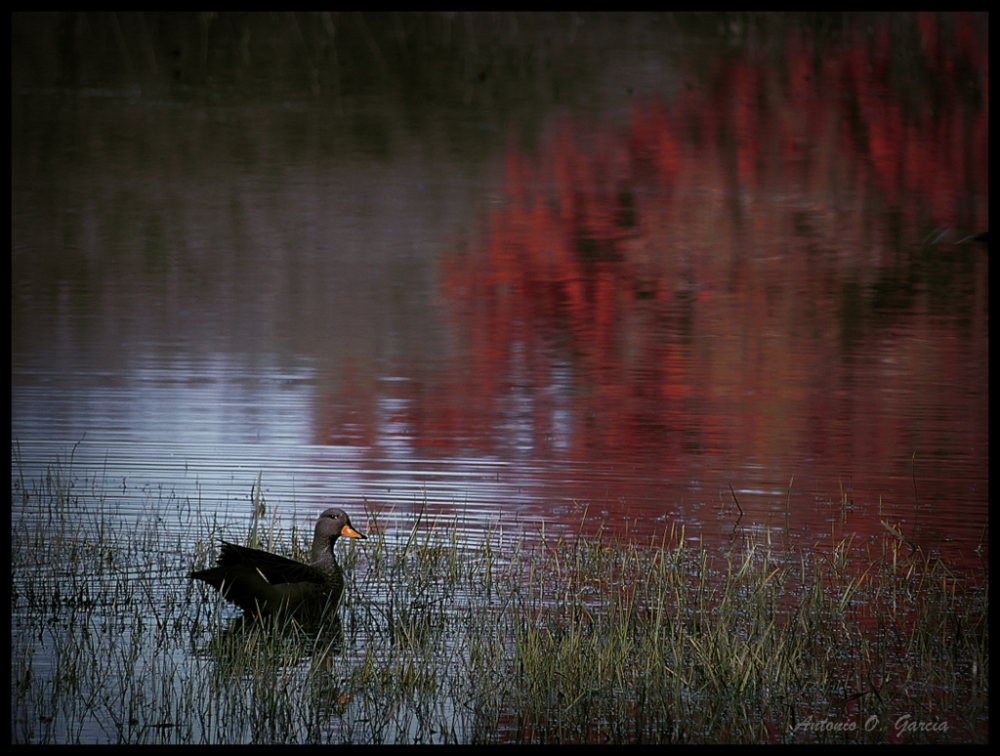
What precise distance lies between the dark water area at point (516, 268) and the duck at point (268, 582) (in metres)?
1.03

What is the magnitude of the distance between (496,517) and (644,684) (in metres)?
1.87

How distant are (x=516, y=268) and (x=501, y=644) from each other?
700 cm

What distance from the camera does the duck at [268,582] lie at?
17.8 feet

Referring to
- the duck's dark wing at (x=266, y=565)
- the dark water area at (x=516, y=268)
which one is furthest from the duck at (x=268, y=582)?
the dark water area at (x=516, y=268)

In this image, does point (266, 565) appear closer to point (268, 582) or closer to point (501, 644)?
point (268, 582)

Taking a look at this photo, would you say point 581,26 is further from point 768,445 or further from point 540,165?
point 768,445

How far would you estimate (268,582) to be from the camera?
5473mm

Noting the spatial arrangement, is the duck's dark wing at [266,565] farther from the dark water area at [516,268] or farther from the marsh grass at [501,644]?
the dark water area at [516,268]

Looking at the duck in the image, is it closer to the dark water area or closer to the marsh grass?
the marsh grass

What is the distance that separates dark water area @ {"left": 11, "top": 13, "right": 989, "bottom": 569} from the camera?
732 centimetres

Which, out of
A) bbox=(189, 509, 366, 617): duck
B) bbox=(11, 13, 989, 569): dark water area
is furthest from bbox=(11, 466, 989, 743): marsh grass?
bbox=(11, 13, 989, 569): dark water area

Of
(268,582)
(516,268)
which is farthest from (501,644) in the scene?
(516,268)

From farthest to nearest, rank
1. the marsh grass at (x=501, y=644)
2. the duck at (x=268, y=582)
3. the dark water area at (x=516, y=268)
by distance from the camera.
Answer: the dark water area at (x=516, y=268), the duck at (x=268, y=582), the marsh grass at (x=501, y=644)

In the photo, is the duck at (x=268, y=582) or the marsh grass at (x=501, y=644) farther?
the duck at (x=268, y=582)
